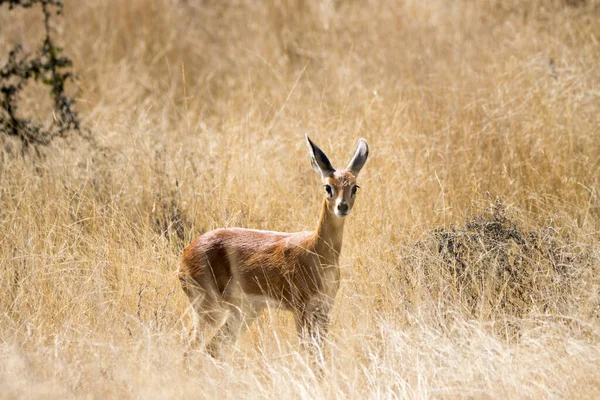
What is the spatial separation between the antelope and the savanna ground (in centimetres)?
15

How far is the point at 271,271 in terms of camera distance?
4586 mm

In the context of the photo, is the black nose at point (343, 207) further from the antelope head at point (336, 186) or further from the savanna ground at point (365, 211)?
the savanna ground at point (365, 211)

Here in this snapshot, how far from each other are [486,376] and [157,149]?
3.54m

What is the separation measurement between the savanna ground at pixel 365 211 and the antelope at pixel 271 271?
15cm

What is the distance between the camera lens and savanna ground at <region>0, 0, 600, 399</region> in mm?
3926

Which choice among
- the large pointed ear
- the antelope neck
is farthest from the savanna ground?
the large pointed ear

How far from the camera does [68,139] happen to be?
23.2 ft

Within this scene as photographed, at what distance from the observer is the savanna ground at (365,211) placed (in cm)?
393

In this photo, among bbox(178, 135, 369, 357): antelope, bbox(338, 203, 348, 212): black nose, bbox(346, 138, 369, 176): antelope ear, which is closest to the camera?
bbox(338, 203, 348, 212): black nose

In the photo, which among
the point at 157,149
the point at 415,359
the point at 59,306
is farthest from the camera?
the point at 157,149

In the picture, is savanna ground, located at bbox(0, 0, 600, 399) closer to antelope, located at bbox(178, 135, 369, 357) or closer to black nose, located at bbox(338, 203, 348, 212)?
antelope, located at bbox(178, 135, 369, 357)

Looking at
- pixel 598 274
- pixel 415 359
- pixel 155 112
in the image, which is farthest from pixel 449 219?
pixel 155 112

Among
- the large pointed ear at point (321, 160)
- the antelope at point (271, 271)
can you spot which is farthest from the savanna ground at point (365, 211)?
the large pointed ear at point (321, 160)

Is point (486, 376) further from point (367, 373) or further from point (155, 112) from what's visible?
point (155, 112)
